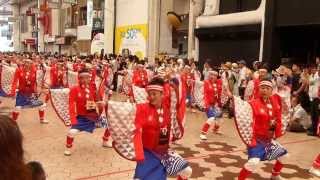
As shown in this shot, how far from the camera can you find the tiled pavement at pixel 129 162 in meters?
5.84

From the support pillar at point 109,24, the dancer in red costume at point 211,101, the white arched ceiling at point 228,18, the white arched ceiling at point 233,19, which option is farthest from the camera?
the support pillar at point 109,24

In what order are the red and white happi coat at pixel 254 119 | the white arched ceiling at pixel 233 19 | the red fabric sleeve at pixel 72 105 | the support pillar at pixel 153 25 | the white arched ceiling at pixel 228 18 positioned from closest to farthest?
the red and white happi coat at pixel 254 119, the red fabric sleeve at pixel 72 105, the white arched ceiling at pixel 228 18, the white arched ceiling at pixel 233 19, the support pillar at pixel 153 25

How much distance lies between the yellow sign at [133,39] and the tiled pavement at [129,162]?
10.3 meters

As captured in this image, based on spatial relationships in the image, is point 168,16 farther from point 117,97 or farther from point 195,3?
point 117,97

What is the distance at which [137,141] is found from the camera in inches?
156

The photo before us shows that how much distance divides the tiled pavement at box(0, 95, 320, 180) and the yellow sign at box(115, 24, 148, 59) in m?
10.3

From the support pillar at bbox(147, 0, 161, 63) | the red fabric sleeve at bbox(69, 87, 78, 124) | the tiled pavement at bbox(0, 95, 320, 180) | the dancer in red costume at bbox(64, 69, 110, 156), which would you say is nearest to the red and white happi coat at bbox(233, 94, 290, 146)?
the tiled pavement at bbox(0, 95, 320, 180)

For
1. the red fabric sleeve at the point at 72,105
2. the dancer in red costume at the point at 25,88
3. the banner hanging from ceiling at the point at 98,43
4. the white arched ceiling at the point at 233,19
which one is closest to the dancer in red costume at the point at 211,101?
the red fabric sleeve at the point at 72,105

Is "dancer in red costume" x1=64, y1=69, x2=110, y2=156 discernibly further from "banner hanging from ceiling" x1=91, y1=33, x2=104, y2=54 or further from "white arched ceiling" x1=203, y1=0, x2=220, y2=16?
"banner hanging from ceiling" x1=91, y1=33, x2=104, y2=54

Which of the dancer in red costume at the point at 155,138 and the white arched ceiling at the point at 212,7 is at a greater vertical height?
the white arched ceiling at the point at 212,7

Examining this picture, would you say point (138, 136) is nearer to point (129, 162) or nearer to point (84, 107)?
point (129, 162)

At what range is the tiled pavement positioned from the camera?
584 centimetres

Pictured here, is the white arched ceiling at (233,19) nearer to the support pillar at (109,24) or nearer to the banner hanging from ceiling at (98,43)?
the support pillar at (109,24)

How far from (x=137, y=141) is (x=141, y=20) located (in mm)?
16159
